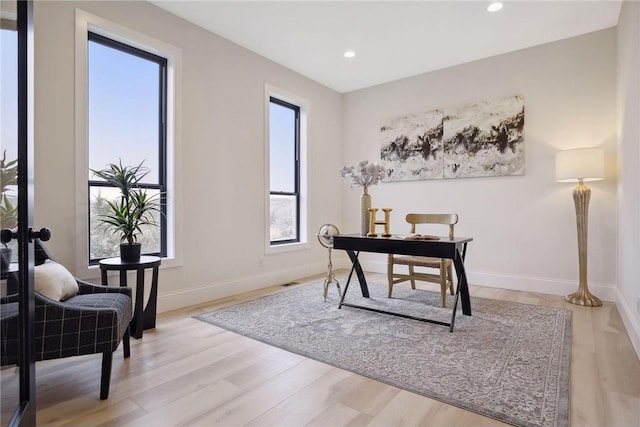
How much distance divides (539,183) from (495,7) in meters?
1.94

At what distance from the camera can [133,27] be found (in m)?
3.00

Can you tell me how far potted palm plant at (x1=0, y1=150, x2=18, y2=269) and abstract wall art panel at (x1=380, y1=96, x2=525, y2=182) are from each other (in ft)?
14.1

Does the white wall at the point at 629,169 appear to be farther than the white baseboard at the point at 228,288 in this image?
No

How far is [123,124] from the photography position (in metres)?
3.04

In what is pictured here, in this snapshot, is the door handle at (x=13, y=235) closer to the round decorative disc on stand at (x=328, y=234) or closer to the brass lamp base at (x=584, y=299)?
the round decorative disc on stand at (x=328, y=234)

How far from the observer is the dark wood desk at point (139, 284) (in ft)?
8.21

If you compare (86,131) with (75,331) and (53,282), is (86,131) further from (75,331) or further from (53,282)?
(75,331)

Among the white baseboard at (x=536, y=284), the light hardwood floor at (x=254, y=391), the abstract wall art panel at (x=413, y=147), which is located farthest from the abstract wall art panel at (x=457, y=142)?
the light hardwood floor at (x=254, y=391)

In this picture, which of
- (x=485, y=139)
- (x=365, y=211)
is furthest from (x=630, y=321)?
(x=485, y=139)

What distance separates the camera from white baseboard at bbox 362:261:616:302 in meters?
3.55

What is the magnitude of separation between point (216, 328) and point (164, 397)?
101cm

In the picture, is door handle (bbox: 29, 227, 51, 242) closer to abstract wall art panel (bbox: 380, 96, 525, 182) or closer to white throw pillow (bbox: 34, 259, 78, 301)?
white throw pillow (bbox: 34, 259, 78, 301)

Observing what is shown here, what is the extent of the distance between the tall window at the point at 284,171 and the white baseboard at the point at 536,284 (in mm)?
2449

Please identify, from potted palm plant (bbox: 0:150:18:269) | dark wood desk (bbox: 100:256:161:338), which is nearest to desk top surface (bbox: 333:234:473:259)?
dark wood desk (bbox: 100:256:161:338)
